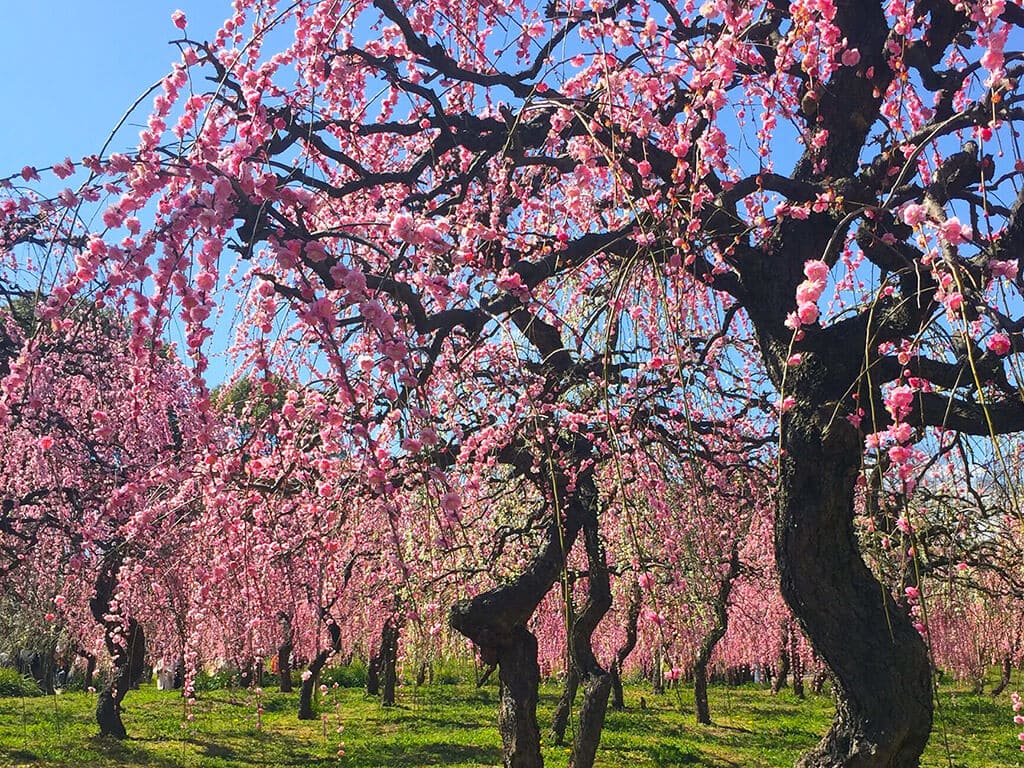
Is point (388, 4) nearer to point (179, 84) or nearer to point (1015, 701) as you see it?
point (179, 84)

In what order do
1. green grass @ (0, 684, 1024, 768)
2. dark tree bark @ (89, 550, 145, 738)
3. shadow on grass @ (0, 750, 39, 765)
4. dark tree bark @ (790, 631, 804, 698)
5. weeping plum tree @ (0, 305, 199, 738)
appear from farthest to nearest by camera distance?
dark tree bark @ (790, 631, 804, 698) < dark tree bark @ (89, 550, 145, 738) < green grass @ (0, 684, 1024, 768) < shadow on grass @ (0, 750, 39, 765) < weeping plum tree @ (0, 305, 199, 738)

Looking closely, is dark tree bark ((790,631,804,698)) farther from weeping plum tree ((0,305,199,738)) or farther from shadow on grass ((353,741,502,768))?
weeping plum tree ((0,305,199,738))

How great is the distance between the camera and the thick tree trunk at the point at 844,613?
14.9ft

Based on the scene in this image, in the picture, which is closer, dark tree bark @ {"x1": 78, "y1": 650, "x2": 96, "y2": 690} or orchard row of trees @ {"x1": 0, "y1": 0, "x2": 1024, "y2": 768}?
orchard row of trees @ {"x1": 0, "y1": 0, "x2": 1024, "y2": 768}

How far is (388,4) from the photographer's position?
4.88m

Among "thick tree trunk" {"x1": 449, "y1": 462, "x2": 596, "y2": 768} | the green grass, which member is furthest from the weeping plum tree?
"thick tree trunk" {"x1": 449, "y1": 462, "x2": 596, "y2": 768}

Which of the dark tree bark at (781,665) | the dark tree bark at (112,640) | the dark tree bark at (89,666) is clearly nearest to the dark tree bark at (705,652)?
the dark tree bark at (781,665)

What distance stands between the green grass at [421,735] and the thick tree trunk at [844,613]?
4.31 meters

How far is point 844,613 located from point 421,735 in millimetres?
11461

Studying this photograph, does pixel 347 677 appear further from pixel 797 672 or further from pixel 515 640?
pixel 515 640

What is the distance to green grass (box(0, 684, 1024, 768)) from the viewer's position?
39.4 ft

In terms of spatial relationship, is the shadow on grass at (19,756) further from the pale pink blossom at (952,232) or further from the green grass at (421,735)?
the pale pink blossom at (952,232)

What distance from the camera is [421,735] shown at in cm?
1454

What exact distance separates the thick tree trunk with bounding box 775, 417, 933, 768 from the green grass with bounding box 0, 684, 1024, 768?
4313mm
